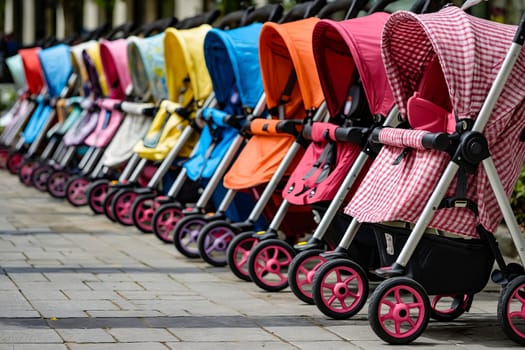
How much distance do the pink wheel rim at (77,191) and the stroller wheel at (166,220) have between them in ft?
10.4

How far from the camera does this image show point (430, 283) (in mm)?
6156

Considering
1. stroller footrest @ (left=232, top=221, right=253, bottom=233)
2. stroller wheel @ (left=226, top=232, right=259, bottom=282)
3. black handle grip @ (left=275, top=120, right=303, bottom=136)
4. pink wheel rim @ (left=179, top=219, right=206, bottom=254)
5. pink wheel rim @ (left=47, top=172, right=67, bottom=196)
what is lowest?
pink wheel rim @ (left=47, top=172, right=67, bottom=196)

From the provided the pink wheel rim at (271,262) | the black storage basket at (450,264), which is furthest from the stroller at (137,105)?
the black storage basket at (450,264)

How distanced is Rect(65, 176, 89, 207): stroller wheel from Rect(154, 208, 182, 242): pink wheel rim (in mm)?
3148

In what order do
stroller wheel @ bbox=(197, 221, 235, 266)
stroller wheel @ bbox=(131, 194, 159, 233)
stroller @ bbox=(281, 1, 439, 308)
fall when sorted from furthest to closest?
stroller wheel @ bbox=(131, 194, 159, 233)
stroller wheel @ bbox=(197, 221, 235, 266)
stroller @ bbox=(281, 1, 439, 308)

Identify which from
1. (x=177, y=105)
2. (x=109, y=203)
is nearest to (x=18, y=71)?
(x=109, y=203)

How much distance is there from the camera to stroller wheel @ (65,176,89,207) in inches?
503

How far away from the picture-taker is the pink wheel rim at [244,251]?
7.94m

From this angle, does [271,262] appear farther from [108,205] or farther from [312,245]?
[108,205]

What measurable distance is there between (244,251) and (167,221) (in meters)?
1.89

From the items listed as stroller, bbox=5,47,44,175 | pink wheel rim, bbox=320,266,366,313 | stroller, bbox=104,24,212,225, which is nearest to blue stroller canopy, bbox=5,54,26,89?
stroller, bbox=5,47,44,175

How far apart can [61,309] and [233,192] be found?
82.7 inches

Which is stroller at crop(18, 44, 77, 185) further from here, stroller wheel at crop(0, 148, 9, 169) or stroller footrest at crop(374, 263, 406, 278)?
stroller footrest at crop(374, 263, 406, 278)

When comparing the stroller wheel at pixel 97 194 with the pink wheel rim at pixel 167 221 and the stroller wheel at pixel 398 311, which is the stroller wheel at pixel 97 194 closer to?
the pink wheel rim at pixel 167 221
